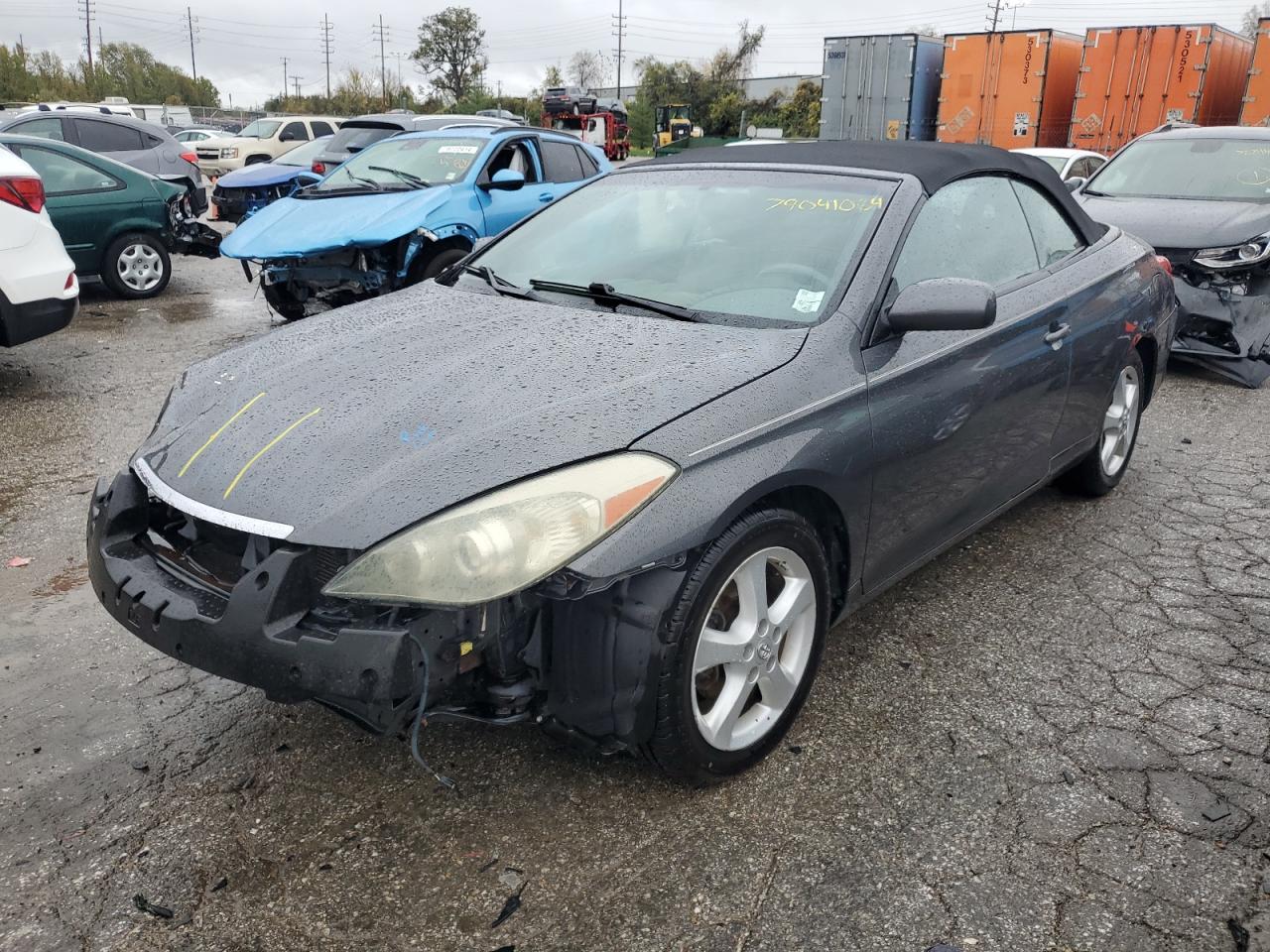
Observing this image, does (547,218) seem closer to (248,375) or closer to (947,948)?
(248,375)

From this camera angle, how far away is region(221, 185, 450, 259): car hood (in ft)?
23.2

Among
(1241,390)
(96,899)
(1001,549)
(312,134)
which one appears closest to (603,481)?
(96,899)

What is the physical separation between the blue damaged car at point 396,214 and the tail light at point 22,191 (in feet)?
4.60

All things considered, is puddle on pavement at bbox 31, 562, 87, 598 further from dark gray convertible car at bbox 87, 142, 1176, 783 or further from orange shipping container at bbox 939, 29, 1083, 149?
orange shipping container at bbox 939, 29, 1083, 149

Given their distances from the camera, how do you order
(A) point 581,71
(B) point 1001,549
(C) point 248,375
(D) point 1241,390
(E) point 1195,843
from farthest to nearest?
(A) point 581,71, (D) point 1241,390, (B) point 1001,549, (C) point 248,375, (E) point 1195,843

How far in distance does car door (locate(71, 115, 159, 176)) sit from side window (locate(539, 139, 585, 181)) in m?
6.05

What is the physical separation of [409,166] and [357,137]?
516 cm

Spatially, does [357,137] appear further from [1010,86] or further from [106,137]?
[1010,86]

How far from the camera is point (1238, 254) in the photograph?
6.39m

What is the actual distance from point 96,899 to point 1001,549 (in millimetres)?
3370

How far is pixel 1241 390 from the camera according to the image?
6.60m

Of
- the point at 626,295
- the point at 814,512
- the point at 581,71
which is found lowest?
the point at 814,512

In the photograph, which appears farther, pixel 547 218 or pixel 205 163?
pixel 205 163

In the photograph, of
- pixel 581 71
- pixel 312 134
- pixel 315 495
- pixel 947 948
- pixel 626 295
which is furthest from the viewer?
pixel 581 71
